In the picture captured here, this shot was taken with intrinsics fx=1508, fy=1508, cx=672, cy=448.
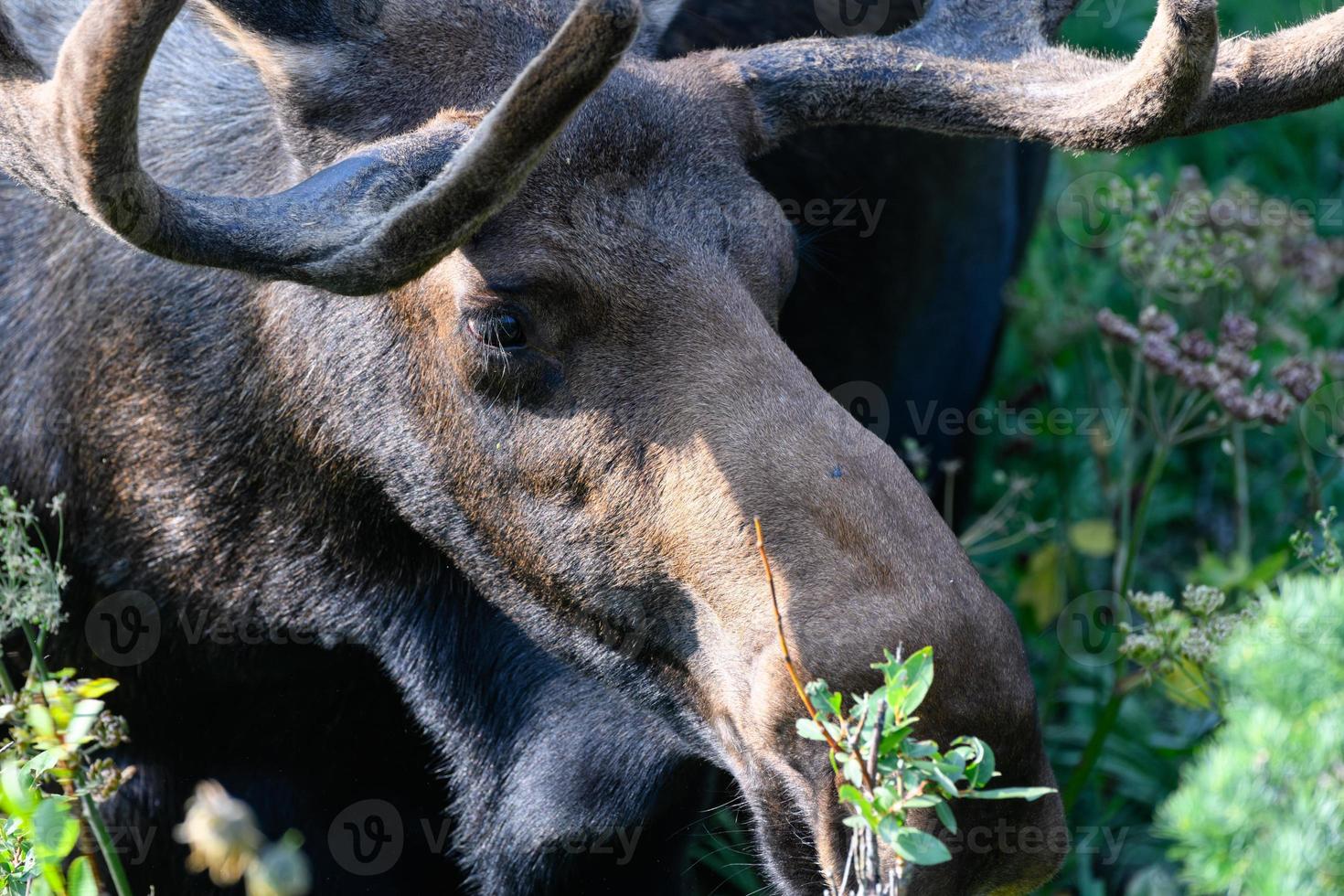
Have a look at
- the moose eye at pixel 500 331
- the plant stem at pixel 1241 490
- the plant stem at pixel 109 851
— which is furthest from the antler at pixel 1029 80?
the plant stem at pixel 109 851

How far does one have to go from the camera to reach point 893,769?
2111mm

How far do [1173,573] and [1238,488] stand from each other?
83 centimetres

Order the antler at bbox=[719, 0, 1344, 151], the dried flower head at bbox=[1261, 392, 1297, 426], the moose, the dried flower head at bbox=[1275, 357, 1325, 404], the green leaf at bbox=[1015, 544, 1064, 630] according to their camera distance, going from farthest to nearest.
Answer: the green leaf at bbox=[1015, 544, 1064, 630], the dried flower head at bbox=[1275, 357, 1325, 404], the dried flower head at bbox=[1261, 392, 1297, 426], the antler at bbox=[719, 0, 1344, 151], the moose

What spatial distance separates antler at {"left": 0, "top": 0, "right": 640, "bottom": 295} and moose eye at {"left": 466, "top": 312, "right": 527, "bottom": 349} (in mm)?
275

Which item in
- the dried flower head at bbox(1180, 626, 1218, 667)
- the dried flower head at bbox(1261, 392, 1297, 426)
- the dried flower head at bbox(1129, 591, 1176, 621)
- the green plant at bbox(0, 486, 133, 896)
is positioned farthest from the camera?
the dried flower head at bbox(1261, 392, 1297, 426)

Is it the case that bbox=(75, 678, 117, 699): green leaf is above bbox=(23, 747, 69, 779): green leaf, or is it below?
above

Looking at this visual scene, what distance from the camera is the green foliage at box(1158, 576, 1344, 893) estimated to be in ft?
5.43

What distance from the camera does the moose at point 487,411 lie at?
2529 mm

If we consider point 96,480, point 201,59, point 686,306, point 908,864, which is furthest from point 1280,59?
point 96,480

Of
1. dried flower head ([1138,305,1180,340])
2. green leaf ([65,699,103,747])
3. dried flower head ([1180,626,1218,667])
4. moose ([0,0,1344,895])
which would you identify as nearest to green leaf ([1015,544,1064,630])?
dried flower head ([1138,305,1180,340])

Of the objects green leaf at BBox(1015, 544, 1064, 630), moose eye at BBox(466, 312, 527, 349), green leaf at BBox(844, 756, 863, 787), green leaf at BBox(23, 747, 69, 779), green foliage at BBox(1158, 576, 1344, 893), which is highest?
moose eye at BBox(466, 312, 527, 349)

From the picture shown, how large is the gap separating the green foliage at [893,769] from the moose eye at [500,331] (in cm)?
94

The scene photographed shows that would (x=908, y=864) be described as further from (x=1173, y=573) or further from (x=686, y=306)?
(x=1173, y=573)

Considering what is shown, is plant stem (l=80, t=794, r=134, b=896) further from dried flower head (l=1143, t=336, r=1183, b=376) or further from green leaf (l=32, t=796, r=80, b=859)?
dried flower head (l=1143, t=336, r=1183, b=376)
